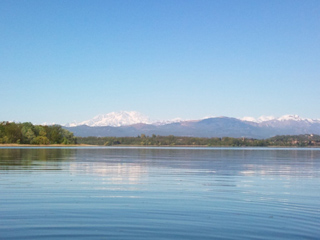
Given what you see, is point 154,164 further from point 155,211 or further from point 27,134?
point 27,134

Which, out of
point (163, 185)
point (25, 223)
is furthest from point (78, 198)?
point (163, 185)

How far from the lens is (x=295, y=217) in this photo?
15.7 meters

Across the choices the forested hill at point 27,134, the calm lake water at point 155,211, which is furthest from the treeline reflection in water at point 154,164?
the forested hill at point 27,134

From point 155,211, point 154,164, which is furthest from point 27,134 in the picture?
point 155,211

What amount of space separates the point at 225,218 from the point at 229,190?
8.39 m

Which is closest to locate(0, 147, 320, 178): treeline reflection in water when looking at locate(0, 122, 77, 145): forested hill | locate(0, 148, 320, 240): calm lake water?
locate(0, 148, 320, 240): calm lake water

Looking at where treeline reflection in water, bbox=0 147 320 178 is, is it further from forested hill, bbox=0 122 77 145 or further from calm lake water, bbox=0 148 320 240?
forested hill, bbox=0 122 77 145

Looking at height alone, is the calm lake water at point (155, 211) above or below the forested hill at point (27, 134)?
below

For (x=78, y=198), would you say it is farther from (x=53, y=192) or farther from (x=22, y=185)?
(x=22, y=185)

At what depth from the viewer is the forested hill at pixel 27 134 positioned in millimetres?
173675

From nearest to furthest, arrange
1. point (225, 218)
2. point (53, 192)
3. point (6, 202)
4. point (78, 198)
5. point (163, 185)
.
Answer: point (225, 218), point (6, 202), point (78, 198), point (53, 192), point (163, 185)

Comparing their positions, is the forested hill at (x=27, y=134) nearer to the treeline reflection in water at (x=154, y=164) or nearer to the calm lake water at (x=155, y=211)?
the treeline reflection in water at (x=154, y=164)

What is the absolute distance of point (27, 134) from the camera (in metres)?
180

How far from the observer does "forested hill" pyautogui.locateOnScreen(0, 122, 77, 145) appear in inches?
6838
